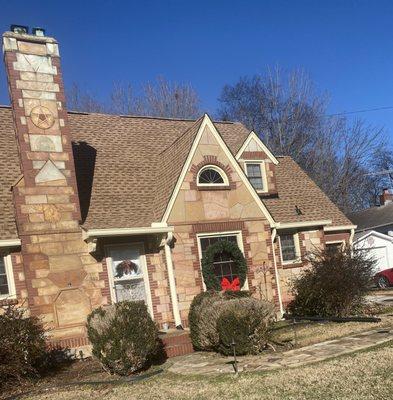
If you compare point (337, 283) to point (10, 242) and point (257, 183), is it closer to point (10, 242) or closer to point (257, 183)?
point (257, 183)

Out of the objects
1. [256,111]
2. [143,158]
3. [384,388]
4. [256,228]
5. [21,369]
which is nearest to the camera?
[384,388]

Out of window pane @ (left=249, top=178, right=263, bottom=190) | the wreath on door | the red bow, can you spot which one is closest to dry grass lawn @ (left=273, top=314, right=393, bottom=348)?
the red bow

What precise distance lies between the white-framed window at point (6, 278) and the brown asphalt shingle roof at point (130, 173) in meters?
0.60

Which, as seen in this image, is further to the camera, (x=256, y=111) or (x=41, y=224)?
(x=256, y=111)

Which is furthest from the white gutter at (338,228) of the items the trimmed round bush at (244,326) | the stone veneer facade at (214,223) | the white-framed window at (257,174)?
the trimmed round bush at (244,326)

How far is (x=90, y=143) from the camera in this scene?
1525 centimetres

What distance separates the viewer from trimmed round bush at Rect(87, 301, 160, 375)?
891cm

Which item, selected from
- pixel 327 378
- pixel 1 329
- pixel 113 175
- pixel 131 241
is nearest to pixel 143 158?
pixel 113 175

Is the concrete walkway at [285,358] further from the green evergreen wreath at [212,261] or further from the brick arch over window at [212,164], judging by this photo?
the brick arch over window at [212,164]

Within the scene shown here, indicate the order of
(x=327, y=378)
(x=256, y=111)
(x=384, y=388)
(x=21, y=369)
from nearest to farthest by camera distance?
(x=384, y=388)
(x=327, y=378)
(x=21, y=369)
(x=256, y=111)

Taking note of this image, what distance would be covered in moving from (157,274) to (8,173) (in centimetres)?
464

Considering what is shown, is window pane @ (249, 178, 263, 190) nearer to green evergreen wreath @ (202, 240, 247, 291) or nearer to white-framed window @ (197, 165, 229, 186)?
white-framed window @ (197, 165, 229, 186)

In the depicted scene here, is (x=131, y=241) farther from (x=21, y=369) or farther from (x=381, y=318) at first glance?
(x=381, y=318)

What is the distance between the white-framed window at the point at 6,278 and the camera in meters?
11.5
